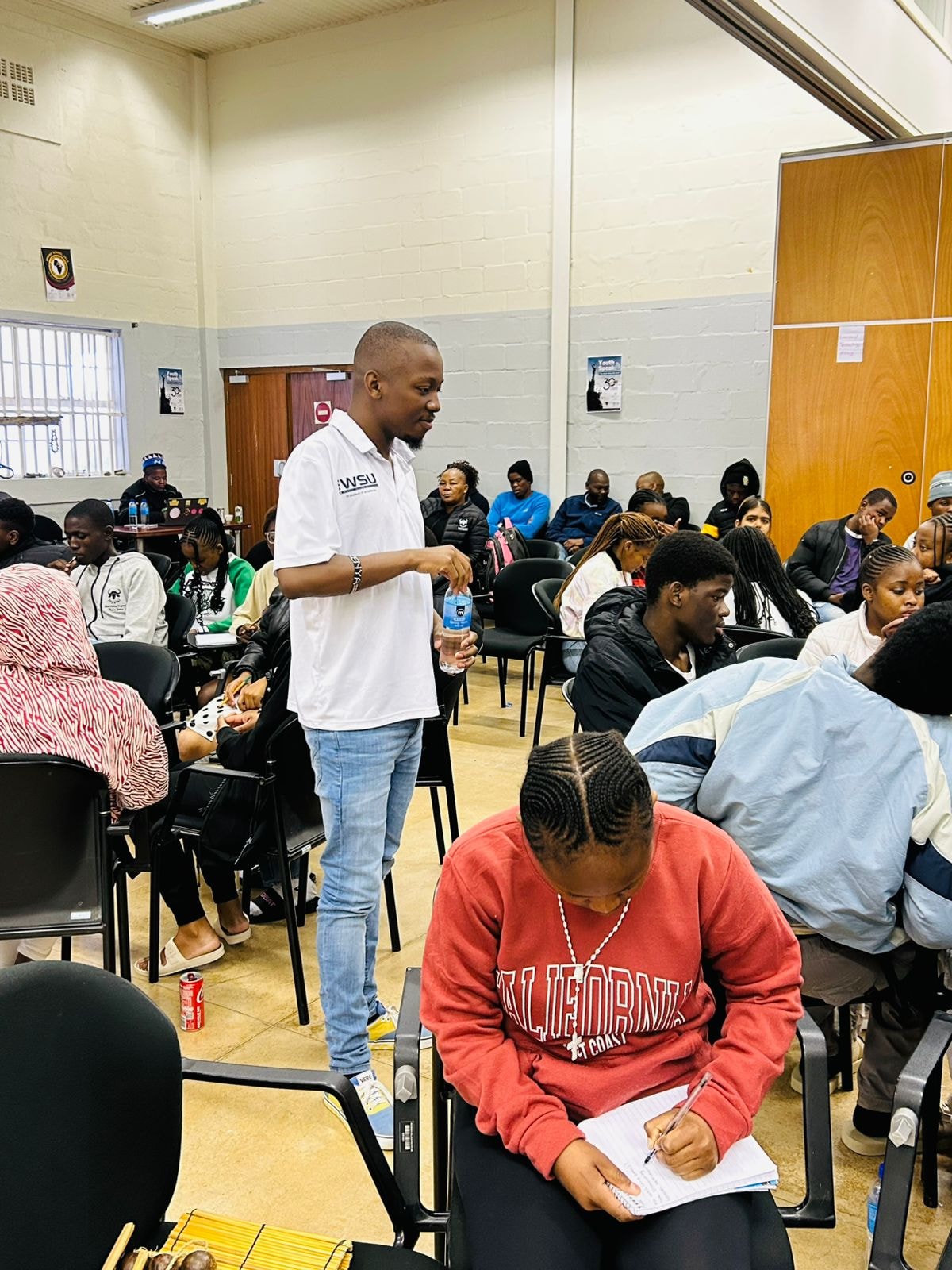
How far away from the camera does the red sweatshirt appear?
1.43 m

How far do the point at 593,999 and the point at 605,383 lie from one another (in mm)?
7263

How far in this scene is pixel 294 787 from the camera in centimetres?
274

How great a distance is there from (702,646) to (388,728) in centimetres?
80

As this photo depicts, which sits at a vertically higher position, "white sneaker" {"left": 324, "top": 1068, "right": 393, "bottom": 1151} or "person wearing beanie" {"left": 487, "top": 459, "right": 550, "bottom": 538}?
"person wearing beanie" {"left": 487, "top": 459, "right": 550, "bottom": 538}

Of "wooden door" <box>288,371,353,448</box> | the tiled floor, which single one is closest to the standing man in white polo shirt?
the tiled floor

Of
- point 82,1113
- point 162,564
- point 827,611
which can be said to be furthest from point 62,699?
point 827,611

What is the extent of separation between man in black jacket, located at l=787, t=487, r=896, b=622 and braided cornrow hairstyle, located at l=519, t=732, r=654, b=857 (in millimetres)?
4083

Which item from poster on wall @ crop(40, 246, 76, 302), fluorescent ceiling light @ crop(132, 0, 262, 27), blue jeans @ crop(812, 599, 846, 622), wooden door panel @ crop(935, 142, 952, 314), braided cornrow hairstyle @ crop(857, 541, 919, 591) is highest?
fluorescent ceiling light @ crop(132, 0, 262, 27)

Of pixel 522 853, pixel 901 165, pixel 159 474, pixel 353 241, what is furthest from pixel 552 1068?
pixel 353 241

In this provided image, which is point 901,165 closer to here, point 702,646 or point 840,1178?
point 702,646

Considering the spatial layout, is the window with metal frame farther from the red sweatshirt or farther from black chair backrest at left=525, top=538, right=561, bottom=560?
the red sweatshirt

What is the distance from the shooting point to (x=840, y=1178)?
2.15 m

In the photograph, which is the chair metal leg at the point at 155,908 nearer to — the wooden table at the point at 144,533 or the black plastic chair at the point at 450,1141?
the black plastic chair at the point at 450,1141

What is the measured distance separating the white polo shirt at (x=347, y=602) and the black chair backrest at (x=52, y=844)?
51 cm
